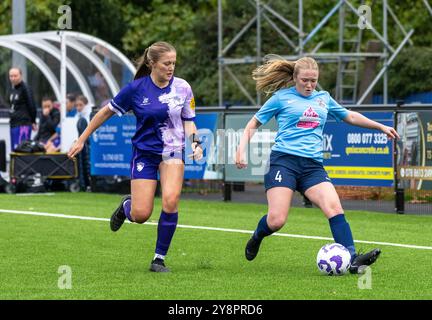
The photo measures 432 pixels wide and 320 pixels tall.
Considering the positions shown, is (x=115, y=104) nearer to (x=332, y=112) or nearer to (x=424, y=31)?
(x=332, y=112)

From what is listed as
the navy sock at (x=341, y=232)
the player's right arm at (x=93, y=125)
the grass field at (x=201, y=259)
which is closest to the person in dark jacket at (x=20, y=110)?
the grass field at (x=201, y=259)

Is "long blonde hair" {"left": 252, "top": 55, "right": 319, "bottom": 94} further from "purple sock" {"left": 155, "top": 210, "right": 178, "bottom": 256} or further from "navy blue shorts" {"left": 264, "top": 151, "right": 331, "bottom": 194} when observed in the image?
"purple sock" {"left": 155, "top": 210, "right": 178, "bottom": 256}

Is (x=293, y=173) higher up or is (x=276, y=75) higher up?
(x=276, y=75)

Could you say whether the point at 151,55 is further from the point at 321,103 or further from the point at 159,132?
the point at 321,103

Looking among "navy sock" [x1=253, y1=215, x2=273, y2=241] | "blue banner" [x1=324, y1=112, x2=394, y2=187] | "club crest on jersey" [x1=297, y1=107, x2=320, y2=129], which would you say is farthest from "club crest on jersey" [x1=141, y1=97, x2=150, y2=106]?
"blue banner" [x1=324, y1=112, x2=394, y2=187]

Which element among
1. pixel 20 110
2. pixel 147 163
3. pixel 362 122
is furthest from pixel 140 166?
pixel 20 110

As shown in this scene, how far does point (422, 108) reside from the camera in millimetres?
16219

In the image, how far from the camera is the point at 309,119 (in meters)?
10.2

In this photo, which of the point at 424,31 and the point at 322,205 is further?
the point at 424,31

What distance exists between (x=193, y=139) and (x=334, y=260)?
5.48ft

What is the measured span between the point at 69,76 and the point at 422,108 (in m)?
10.1

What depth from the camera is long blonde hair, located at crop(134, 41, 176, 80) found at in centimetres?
1024

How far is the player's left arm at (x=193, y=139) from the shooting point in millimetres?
10250
